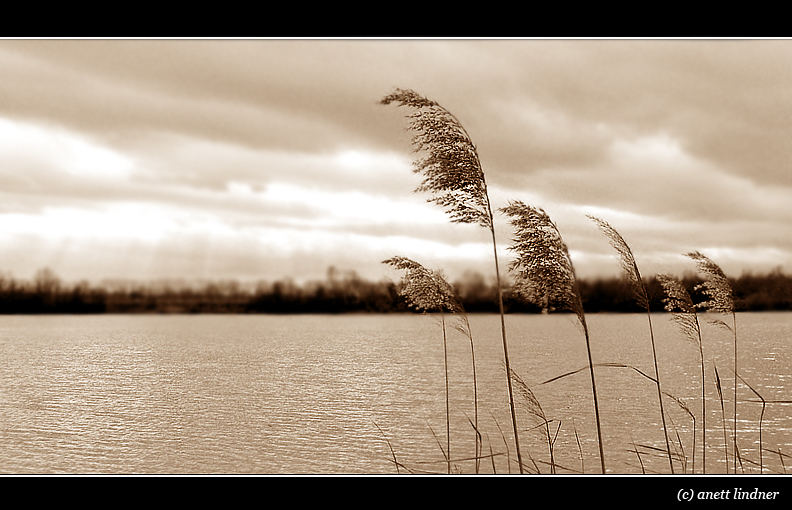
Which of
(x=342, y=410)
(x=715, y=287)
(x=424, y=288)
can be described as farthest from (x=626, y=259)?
(x=342, y=410)

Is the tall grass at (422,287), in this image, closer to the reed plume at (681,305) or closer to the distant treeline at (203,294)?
the reed plume at (681,305)

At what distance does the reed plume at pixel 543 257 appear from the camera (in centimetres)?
393

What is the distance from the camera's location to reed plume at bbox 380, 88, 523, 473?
393 centimetres

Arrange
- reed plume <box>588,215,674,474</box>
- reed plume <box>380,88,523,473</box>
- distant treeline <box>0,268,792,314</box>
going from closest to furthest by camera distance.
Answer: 1. reed plume <box>380,88,523,473</box>
2. reed plume <box>588,215,674,474</box>
3. distant treeline <box>0,268,792,314</box>

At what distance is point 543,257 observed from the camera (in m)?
3.99

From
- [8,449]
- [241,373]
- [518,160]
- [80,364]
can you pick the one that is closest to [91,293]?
[8,449]

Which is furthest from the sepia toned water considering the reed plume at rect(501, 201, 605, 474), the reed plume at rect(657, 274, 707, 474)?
the reed plume at rect(657, 274, 707, 474)

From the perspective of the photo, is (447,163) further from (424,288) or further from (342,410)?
(342,410)

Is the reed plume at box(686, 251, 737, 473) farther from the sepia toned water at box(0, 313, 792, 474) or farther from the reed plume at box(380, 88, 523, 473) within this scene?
the reed plume at box(380, 88, 523, 473)

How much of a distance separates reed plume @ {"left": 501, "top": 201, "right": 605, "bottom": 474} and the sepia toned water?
34 centimetres

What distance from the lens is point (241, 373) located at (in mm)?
36344

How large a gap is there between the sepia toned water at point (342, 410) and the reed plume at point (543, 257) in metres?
0.34

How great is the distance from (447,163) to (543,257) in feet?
2.93
